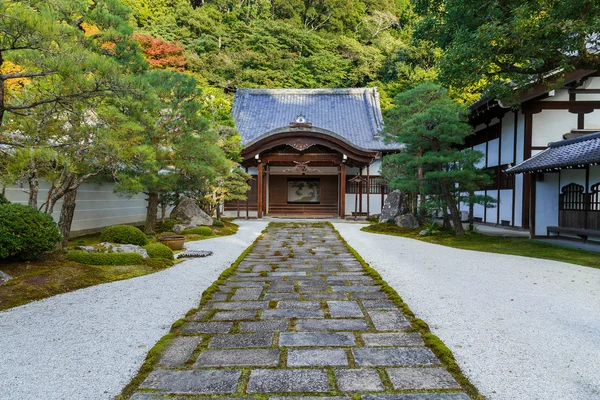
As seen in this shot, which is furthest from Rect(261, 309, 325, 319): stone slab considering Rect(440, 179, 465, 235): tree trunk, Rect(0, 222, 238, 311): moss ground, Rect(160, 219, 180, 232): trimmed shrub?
Rect(160, 219, 180, 232): trimmed shrub

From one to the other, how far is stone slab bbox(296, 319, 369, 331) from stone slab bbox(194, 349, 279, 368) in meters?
0.56

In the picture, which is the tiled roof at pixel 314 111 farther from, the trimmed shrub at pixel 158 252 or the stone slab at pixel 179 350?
the stone slab at pixel 179 350

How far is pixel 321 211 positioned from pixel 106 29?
13.0 meters

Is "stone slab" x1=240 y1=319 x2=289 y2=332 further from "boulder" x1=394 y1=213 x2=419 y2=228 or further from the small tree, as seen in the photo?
"boulder" x1=394 y1=213 x2=419 y2=228

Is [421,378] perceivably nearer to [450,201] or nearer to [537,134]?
[450,201]

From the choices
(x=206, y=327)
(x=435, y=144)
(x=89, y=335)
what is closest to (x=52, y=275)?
(x=89, y=335)

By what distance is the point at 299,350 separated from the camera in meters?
2.80

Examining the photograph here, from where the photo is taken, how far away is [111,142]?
516 centimetres

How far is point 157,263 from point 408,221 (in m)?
8.11

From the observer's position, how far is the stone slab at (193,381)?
88.7 inches

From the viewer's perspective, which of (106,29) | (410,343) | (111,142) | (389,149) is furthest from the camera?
(389,149)

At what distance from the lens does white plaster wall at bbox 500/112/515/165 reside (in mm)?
11391

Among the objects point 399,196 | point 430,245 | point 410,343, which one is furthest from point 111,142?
point 399,196

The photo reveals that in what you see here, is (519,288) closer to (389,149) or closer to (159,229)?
(159,229)
